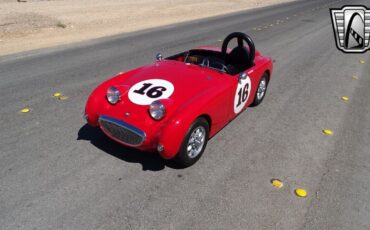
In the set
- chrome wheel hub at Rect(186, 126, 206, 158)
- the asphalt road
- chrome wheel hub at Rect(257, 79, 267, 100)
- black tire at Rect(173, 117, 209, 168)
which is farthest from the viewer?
chrome wheel hub at Rect(257, 79, 267, 100)

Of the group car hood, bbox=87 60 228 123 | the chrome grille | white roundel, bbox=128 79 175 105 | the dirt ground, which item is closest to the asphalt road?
the chrome grille

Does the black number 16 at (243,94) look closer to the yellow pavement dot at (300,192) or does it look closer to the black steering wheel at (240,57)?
the black steering wheel at (240,57)

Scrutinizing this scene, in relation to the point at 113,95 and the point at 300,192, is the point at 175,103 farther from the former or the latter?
the point at 300,192

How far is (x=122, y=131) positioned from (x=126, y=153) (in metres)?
0.65

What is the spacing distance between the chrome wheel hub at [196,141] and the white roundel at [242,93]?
1.12 metres

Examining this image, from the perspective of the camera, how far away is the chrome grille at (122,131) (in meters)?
4.35

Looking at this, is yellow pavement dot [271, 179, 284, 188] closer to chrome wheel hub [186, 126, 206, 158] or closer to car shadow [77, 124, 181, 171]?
chrome wheel hub [186, 126, 206, 158]

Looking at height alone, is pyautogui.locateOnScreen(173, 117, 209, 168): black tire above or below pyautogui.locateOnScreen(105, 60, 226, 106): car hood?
below

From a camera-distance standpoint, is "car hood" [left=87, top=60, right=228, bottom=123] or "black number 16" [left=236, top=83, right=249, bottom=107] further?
"black number 16" [left=236, top=83, right=249, bottom=107]

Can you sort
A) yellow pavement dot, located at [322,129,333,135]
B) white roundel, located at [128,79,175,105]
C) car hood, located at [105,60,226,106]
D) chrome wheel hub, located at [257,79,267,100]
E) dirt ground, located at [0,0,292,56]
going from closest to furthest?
white roundel, located at [128,79,175,105], car hood, located at [105,60,226,106], yellow pavement dot, located at [322,129,333,135], chrome wheel hub, located at [257,79,267,100], dirt ground, located at [0,0,292,56]

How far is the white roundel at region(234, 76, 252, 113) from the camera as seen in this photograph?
557 cm

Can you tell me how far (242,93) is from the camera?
18.9ft

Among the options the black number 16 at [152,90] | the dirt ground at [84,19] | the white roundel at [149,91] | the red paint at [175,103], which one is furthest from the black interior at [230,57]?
the dirt ground at [84,19]

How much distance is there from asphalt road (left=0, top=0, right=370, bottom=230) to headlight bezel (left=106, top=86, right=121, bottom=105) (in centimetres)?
81
